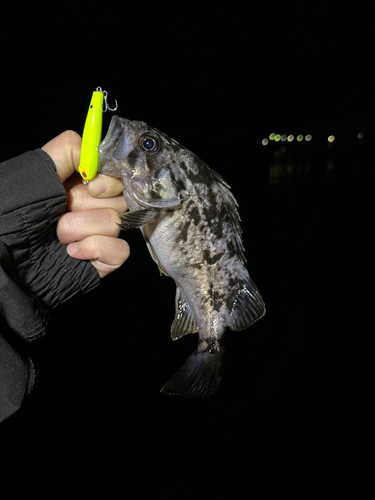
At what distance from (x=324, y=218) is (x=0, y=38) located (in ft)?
30.2

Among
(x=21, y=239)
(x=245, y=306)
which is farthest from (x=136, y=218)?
(x=245, y=306)

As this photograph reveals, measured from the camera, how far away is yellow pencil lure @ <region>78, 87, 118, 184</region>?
1167 mm

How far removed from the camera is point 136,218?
133cm

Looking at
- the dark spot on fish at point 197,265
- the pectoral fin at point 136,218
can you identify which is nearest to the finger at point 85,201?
the pectoral fin at point 136,218

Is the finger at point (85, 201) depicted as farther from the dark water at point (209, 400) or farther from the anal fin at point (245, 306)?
the dark water at point (209, 400)

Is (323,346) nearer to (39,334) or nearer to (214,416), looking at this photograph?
(214,416)

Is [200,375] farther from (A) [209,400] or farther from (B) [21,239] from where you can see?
(A) [209,400]

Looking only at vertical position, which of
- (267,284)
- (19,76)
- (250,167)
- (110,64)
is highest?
(110,64)

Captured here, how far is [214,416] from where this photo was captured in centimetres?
438

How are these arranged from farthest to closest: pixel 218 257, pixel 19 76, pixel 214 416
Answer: pixel 19 76
pixel 214 416
pixel 218 257

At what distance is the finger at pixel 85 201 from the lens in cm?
152

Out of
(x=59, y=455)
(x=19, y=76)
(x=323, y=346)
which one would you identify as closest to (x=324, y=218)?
(x=323, y=346)

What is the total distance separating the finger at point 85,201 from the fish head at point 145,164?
0.14 m

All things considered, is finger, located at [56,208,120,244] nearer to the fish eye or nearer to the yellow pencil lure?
the yellow pencil lure
